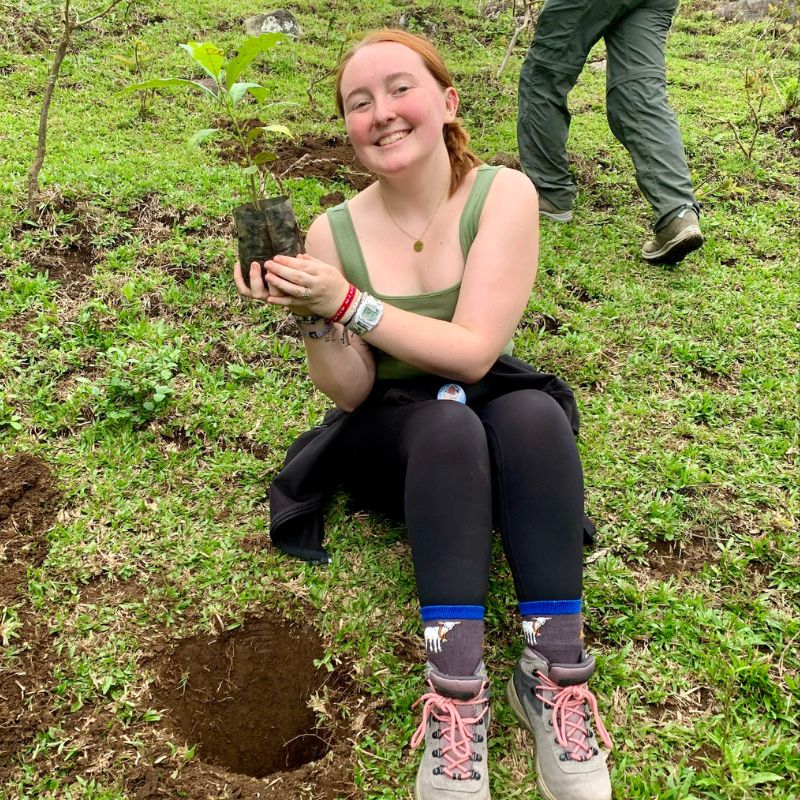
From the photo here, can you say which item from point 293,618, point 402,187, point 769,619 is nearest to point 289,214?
point 402,187

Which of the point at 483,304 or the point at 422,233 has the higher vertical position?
the point at 422,233

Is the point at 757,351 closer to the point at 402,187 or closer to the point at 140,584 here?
the point at 402,187

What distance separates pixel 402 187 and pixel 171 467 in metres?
1.37

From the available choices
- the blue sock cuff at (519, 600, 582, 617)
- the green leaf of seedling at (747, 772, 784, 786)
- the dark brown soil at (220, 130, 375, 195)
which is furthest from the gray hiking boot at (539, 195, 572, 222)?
the green leaf of seedling at (747, 772, 784, 786)

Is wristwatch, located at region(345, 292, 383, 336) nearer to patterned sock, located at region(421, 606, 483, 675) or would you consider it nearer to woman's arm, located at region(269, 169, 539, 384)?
woman's arm, located at region(269, 169, 539, 384)

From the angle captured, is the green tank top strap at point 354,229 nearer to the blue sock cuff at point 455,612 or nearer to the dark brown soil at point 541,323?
the blue sock cuff at point 455,612

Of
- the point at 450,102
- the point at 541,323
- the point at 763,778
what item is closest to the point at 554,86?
the point at 541,323

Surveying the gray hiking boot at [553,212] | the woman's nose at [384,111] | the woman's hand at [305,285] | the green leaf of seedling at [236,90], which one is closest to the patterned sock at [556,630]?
the woman's hand at [305,285]

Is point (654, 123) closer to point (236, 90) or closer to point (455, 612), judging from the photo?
point (236, 90)

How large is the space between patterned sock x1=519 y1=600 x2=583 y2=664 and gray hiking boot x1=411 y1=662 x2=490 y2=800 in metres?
0.17

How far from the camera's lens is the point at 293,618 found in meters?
2.15

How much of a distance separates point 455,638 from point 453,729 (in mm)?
211

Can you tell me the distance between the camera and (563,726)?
173 cm

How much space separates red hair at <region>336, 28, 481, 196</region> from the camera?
2.02 m
